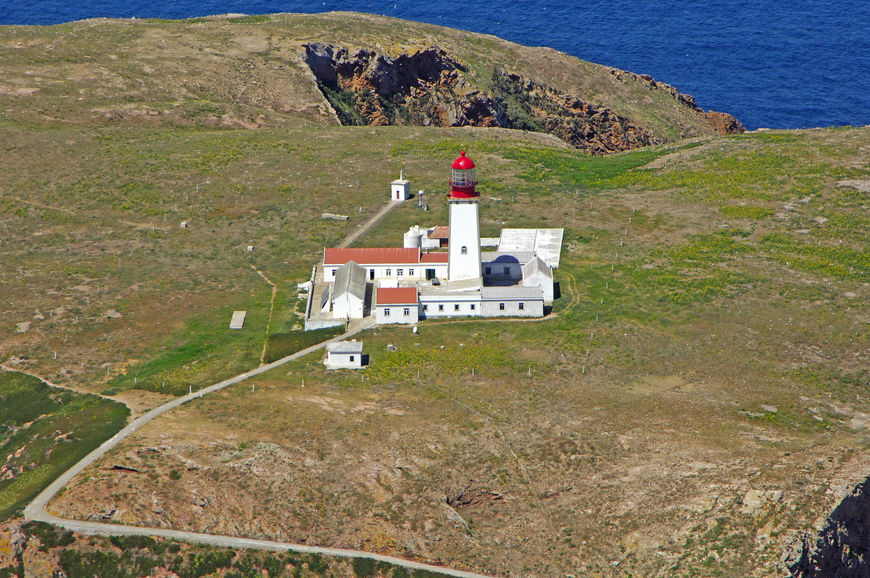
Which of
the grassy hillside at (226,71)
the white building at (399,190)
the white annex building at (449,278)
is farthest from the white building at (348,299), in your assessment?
the grassy hillside at (226,71)

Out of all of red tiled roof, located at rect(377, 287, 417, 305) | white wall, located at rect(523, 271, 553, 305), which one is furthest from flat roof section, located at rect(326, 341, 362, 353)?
white wall, located at rect(523, 271, 553, 305)

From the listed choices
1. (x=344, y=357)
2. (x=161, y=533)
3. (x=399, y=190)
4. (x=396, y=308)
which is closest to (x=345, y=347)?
(x=344, y=357)

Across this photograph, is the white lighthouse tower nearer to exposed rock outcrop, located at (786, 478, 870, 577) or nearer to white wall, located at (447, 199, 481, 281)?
white wall, located at (447, 199, 481, 281)

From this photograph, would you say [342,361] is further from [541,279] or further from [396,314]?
[541,279]

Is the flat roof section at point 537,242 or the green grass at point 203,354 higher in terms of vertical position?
the flat roof section at point 537,242

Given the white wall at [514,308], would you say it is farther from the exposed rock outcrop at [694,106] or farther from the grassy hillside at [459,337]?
the exposed rock outcrop at [694,106]

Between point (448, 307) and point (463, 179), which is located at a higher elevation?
point (463, 179)
